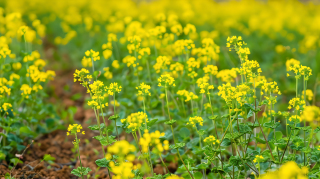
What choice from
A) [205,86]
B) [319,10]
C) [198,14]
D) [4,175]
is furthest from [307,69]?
[319,10]

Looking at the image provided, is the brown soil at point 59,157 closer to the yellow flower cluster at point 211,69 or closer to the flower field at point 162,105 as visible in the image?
the flower field at point 162,105

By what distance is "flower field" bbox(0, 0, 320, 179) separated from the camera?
6.57ft

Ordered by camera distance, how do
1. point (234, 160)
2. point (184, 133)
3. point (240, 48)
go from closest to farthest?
A: point (234, 160), point (240, 48), point (184, 133)

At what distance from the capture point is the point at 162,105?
119 inches

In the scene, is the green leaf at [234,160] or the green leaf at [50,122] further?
the green leaf at [50,122]

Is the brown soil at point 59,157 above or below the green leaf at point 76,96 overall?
below

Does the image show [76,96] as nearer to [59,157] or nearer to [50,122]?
[50,122]

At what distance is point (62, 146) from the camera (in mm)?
3055

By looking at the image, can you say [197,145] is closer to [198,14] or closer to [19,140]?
[19,140]

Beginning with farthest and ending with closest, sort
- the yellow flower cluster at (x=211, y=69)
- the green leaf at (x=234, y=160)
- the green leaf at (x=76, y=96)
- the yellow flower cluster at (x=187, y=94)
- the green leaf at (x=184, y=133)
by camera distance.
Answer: the green leaf at (x=76, y=96) < the green leaf at (x=184, y=133) < the yellow flower cluster at (x=211, y=69) < the yellow flower cluster at (x=187, y=94) < the green leaf at (x=234, y=160)

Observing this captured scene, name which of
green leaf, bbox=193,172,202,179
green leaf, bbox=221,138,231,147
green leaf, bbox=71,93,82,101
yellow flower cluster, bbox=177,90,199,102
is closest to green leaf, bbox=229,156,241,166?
green leaf, bbox=221,138,231,147

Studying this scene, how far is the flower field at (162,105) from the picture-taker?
2004 millimetres

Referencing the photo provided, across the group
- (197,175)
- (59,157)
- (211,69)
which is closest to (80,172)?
(197,175)

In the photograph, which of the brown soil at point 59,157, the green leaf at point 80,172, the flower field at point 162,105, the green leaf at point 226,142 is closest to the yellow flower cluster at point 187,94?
the flower field at point 162,105
